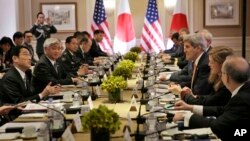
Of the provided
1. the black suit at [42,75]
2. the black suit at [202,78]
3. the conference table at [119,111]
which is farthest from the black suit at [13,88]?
the black suit at [202,78]

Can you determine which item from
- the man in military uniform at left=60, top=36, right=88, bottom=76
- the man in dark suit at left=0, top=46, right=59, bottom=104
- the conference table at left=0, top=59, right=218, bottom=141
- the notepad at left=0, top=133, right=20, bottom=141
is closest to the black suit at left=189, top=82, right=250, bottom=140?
the conference table at left=0, top=59, right=218, bottom=141

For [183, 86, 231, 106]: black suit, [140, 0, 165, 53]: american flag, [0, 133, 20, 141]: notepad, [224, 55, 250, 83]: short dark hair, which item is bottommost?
[0, 133, 20, 141]: notepad

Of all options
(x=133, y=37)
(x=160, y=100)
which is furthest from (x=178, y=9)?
(x=160, y=100)

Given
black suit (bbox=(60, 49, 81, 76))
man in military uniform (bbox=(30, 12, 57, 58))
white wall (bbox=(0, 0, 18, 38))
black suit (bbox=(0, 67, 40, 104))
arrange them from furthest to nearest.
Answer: man in military uniform (bbox=(30, 12, 57, 58)) < white wall (bbox=(0, 0, 18, 38)) < black suit (bbox=(60, 49, 81, 76)) < black suit (bbox=(0, 67, 40, 104))

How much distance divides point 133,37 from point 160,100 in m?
7.03

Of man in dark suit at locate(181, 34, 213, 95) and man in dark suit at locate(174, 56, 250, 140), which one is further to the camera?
man in dark suit at locate(181, 34, 213, 95)

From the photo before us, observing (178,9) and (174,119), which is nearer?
(174,119)

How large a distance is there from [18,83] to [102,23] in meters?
6.55

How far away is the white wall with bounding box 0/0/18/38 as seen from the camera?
10312 mm

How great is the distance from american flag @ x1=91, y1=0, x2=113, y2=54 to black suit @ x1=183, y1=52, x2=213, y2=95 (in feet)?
20.4

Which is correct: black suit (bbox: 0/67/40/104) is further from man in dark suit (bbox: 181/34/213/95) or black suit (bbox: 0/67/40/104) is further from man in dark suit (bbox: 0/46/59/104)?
man in dark suit (bbox: 181/34/213/95)

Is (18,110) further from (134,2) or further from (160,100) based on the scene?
(134,2)

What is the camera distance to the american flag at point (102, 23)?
10.8 m

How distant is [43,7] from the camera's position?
37.2 feet
